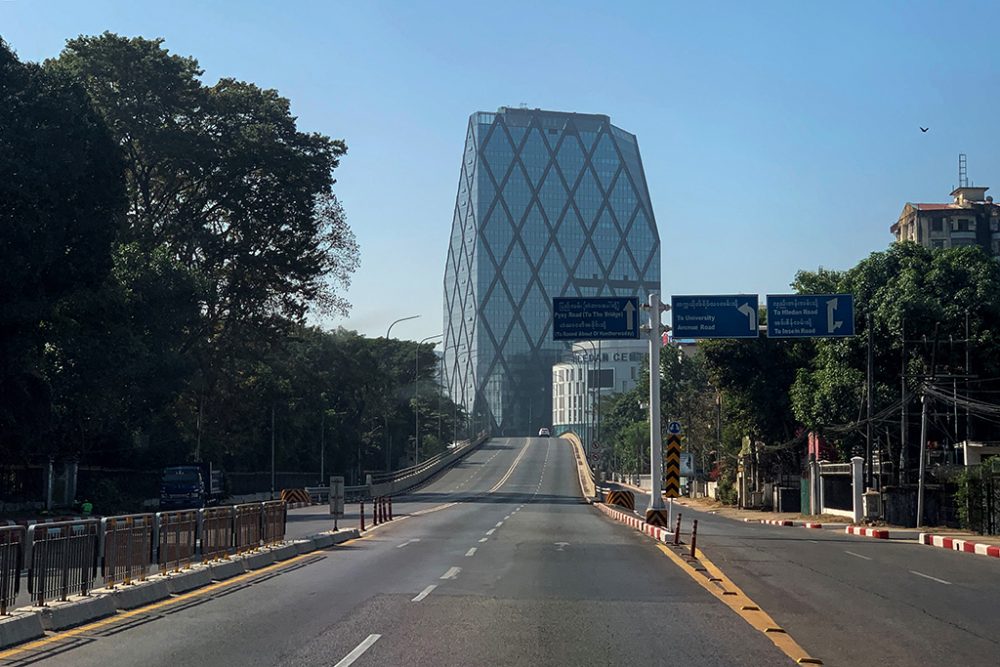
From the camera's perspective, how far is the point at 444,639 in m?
11.3

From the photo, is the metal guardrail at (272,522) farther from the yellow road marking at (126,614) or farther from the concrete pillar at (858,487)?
the concrete pillar at (858,487)

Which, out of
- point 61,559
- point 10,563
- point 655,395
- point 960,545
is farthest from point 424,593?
point 960,545

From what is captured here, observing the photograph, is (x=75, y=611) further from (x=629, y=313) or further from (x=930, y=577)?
(x=629, y=313)

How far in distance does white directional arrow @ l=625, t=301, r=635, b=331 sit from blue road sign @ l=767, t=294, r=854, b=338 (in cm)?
446

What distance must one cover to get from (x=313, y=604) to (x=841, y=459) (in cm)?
4464

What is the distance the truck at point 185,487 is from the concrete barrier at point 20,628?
1491 inches

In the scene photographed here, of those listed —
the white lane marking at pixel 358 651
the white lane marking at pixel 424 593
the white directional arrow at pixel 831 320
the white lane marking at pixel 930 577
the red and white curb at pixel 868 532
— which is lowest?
the red and white curb at pixel 868 532

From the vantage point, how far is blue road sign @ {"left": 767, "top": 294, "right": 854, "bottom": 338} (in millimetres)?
35188

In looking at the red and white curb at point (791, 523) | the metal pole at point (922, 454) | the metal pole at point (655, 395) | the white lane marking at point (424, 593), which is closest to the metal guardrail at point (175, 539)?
the white lane marking at point (424, 593)

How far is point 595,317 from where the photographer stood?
116 ft

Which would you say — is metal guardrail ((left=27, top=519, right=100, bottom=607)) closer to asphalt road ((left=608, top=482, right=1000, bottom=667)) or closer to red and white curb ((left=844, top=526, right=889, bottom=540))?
asphalt road ((left=608, top=482, right=1000, bottom=667))

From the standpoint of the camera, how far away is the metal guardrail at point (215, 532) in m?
18.0

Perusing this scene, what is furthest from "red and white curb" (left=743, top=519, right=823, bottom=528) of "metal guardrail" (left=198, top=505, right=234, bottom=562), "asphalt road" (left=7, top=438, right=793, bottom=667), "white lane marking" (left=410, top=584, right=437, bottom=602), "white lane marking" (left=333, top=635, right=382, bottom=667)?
"white lane marking" (left=333, top=635, right=382, bottom=667)

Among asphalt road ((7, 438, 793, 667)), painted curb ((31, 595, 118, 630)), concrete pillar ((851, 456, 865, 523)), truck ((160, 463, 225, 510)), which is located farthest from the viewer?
truck ((160, 463, 225, 510))
